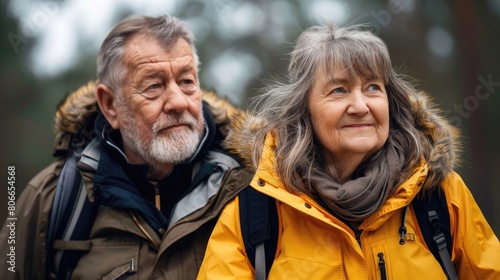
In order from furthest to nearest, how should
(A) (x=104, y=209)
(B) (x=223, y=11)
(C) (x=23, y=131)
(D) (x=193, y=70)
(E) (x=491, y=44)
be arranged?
(C) (x=23, y=131)
(B) (x=223, y=11)
(E) (x=491, y=44)
(D) (x=193, y=70)
(A) (x=104, y=209)

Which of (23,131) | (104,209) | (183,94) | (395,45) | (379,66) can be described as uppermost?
(379,66)

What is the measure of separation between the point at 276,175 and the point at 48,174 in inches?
65.0

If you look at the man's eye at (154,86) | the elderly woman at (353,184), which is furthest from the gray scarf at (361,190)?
the man's eye at (154,86)

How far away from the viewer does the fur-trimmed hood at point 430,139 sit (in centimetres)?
292

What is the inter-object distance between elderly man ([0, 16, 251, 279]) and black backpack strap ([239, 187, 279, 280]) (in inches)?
9.9

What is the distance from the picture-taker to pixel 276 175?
2994 millimetres

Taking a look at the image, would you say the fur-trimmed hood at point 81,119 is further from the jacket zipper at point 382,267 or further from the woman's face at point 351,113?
the jacket zipper at point 382,267

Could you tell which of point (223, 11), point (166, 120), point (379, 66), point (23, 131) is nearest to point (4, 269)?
point (166, 120)

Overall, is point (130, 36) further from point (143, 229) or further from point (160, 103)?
point (143, 229)

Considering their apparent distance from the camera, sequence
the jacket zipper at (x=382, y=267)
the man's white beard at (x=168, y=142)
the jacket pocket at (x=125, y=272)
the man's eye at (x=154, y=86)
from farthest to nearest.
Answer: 1. the man's eye at (x=154, y=86)
2. the man's white beard at (x=168, y=142)
3. the jacket pocket at (x=125, y=272)
4. the jacket zipper at (x=382, y=267)

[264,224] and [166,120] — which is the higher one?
[166,120]

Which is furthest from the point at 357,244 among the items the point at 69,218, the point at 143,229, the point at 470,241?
the point at 69,218

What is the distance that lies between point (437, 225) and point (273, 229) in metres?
0.86

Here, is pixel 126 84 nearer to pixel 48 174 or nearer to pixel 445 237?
pixel 48 174
